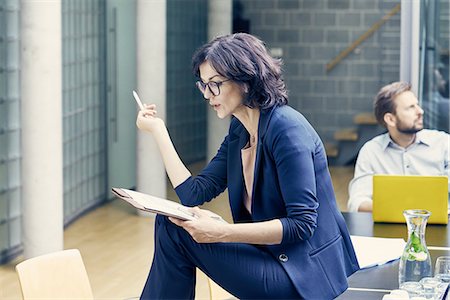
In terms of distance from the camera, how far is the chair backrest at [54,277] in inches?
116

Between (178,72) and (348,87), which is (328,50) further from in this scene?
(178,72)

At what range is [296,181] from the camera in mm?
2672

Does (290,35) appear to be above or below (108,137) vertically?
above

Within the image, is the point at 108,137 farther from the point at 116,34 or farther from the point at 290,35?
the point at 290,35

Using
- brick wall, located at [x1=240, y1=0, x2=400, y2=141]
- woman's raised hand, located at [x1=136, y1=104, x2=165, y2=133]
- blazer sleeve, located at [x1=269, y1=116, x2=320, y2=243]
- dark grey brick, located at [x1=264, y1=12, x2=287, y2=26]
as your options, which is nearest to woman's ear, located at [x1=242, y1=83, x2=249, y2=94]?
blazer sleeve, located at [x1=269, y1=116, x2=320, y2=243]

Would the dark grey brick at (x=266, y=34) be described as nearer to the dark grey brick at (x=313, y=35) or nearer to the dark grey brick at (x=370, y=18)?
the dark grey brick at (x=313, y=35)

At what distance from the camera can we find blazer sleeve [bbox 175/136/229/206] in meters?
3.05

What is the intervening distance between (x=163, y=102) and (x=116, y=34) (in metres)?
1.05

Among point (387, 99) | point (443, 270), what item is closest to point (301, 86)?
point (387, 99)

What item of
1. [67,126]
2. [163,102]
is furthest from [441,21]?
[67,126]

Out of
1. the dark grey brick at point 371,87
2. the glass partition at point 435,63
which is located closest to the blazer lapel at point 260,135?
the glass partition at point 435,63

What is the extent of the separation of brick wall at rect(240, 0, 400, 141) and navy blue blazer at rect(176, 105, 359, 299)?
8.07 metres

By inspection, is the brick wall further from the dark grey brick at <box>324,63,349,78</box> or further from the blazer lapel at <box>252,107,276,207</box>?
the blazer lapel at <box>252,107,276,207</box>

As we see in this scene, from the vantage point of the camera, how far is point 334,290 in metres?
2.76
